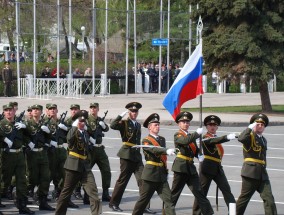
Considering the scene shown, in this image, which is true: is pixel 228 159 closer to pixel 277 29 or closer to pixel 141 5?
pixel 277 29

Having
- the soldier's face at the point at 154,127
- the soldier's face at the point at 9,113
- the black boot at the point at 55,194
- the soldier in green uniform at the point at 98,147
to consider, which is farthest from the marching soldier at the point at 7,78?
the soldier's face at the point at 154,127

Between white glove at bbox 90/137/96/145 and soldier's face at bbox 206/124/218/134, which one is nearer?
soldier's face at bbox 206/124/218/134

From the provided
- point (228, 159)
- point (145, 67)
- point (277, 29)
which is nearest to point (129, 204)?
point (228, 159)

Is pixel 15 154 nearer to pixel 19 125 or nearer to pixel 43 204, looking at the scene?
pixel 19 125

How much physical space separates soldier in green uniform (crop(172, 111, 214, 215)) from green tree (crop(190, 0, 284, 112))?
22.0 metres

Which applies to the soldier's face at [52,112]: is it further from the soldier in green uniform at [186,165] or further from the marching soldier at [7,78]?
the marching soldier at [7,78]

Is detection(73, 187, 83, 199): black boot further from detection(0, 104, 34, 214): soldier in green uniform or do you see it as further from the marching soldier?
the marching soldier

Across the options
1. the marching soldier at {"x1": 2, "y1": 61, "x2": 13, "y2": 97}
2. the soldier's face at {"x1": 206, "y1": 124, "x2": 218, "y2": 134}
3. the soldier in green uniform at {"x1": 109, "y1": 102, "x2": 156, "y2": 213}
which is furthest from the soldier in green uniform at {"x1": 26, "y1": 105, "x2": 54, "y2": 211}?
the marching soldier at {"x1": 2, "y1": 61, "x2": 13, "y2": 97}

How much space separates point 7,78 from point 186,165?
101 ft

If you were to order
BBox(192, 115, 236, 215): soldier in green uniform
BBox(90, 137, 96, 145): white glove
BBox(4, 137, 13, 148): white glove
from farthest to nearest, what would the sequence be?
BBox(90, 137, 96, 145): white glove < BBox(4, 137, 13, 148): white glove < BBox(192, 115, 236, 215): soldier in green uniform

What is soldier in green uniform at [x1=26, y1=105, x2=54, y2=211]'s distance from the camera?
1533 cm

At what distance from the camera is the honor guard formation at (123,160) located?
13344 millimetres

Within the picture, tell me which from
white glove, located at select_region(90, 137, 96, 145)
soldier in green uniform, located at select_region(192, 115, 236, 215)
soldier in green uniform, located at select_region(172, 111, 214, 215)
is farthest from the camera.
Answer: white glove, located at select_region(90, 137, 96, 145)

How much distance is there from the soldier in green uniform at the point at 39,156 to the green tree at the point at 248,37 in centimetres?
2081
